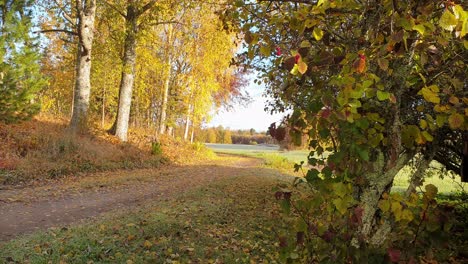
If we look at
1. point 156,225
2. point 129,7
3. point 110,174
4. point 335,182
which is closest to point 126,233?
point 156,225

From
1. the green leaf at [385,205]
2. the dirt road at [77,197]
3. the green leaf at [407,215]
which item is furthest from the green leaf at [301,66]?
the dirt road at [77,197]

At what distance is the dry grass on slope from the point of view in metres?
10.9

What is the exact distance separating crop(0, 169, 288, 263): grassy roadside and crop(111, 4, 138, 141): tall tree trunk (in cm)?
1011

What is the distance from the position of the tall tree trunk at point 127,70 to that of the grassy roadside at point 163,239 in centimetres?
1011

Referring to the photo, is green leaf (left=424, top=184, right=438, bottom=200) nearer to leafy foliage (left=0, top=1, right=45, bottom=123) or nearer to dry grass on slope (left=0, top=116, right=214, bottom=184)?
dry grass on slope (left=0, top=116, right=214, bottom=184)

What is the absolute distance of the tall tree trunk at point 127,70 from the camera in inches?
635

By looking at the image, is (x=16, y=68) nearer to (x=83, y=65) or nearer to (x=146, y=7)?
(x=83, y=65)

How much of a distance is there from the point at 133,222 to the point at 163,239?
1.11 m

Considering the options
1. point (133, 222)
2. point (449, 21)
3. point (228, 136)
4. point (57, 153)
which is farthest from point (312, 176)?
point (228, 136)

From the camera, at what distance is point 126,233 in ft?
18.8

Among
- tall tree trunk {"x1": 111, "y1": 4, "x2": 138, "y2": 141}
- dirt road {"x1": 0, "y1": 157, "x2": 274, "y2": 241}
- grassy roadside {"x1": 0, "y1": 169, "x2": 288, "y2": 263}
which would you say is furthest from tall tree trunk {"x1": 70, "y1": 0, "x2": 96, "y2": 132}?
grassy roadside {"x1": 0, "y1": 169, "x2": 288, "y2": 263}

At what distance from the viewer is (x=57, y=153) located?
489 inches

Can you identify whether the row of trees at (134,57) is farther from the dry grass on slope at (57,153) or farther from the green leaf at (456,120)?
the green leaf at (456,120)

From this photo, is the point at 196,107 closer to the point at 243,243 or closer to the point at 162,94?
the point at 162,94
